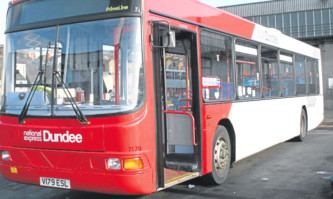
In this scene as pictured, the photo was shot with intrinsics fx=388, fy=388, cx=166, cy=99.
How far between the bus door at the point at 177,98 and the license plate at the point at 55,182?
4.11 ft

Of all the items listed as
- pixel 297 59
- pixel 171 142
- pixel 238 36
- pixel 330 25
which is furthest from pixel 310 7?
pixel 171 142

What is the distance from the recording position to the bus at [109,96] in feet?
16.0

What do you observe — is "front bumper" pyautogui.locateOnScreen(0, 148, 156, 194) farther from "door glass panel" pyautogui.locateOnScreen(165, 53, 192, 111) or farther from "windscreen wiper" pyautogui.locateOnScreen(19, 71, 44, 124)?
"door glass panel" pyautogui.locateOnScreen(165, 53, 192, 111)

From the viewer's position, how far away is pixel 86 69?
510cm

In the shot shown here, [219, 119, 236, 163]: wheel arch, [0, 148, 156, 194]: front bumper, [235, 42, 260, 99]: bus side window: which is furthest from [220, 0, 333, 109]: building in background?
[0, 148, 156, 194]: front bumper

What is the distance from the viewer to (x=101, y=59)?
5.05 metres

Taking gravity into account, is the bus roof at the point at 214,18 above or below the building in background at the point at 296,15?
below

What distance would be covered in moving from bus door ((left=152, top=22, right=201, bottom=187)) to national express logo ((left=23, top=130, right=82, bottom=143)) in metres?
1.10

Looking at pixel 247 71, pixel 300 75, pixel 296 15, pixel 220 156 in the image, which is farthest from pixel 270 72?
pixel 296 15

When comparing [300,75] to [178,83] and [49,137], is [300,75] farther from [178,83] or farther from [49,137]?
[49,137]

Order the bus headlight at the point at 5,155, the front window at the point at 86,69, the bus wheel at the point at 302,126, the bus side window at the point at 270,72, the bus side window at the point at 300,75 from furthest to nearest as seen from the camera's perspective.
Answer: the bus wheel at the point at 302,126
the bus side window at the point at 300,75
the bus side window at the point at 270,72
the bus headlight at the point at 5,155
the front window at the point at 86,69

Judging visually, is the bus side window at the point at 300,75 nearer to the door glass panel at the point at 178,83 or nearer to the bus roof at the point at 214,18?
the bus roof at the point at 214,18

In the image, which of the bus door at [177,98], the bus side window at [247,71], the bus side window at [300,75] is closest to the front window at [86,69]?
the bus door at [177,98]

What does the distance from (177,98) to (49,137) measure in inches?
85.8
